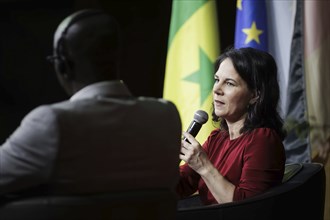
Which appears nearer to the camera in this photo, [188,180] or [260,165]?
[260,165]

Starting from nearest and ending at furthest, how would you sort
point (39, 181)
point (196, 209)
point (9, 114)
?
point (39, 181), point (196, 209), point (9, 114)

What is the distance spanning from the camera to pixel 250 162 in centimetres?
240

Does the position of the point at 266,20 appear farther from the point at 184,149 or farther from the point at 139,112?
the point at 139,112

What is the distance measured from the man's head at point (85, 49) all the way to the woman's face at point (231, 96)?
3.20 ft

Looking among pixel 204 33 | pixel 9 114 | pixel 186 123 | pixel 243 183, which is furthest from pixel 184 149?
pixel 9 114

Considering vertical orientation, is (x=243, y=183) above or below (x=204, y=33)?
below

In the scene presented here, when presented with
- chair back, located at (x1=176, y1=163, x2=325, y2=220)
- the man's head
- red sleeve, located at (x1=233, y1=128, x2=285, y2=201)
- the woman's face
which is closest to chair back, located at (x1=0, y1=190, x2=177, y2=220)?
the man's head

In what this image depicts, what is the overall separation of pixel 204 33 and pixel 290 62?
509mm

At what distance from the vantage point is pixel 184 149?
7.90 feet

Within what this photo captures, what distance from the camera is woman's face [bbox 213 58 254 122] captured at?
100 inches

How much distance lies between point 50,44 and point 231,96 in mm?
2151

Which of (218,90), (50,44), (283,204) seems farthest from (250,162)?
(50,44)

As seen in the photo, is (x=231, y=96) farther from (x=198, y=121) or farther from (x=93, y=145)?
(x=93, y=145)

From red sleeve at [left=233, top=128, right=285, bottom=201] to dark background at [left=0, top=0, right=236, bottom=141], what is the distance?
2.16 m
